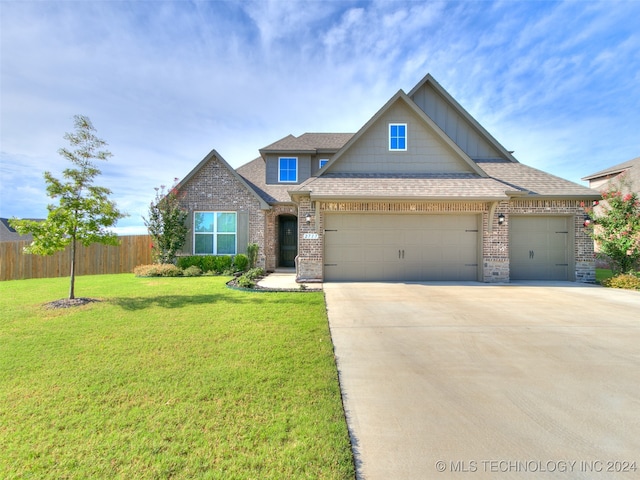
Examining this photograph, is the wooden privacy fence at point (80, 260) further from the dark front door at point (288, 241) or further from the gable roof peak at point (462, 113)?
the gable roof peak at point (462, 113)

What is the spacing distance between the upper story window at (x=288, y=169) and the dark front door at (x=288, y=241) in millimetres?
2243

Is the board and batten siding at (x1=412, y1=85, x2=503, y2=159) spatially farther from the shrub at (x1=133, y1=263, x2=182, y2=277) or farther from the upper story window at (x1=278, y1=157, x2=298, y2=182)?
the shrub at (x1=133, y1=263, x2=182, y2=277)

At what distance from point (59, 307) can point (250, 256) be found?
7069mm

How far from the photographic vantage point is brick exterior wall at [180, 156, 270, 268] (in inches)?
527

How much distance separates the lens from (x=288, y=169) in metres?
15.9

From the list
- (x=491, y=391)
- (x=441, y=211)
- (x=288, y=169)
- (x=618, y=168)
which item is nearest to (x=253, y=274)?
(x=441, y=211)

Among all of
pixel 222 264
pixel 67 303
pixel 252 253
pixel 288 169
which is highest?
pixel 288 169

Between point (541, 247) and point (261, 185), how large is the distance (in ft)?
42.7

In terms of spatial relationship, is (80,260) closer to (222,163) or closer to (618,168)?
(222,163)

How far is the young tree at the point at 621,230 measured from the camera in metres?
9.77

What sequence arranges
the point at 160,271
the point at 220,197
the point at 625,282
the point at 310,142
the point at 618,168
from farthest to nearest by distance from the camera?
the point at 618,168 → the point at 310,142 → the point at 220,197 → the point at 160,271 → the point at 625,282

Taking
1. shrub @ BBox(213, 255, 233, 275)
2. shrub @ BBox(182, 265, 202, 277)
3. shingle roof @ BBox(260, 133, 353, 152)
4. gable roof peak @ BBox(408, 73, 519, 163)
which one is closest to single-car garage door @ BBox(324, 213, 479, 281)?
gable roof peak @ BBox(408, 73, 519, 163)

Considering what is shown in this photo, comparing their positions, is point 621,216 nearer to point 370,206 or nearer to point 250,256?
point 370,206

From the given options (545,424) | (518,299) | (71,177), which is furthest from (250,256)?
(545,424)
